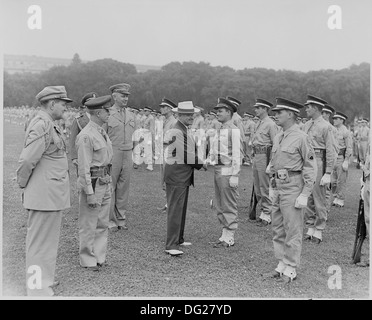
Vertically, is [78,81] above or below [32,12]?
below

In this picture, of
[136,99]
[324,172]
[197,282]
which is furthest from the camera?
[136,99]

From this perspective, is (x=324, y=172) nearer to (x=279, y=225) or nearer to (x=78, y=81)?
(x=279, y=225)

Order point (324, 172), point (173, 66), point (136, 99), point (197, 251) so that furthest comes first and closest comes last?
point (136, 99) < point (173, 66) < point (324, 172) < point (197, 251)

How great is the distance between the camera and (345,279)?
16.8 ft

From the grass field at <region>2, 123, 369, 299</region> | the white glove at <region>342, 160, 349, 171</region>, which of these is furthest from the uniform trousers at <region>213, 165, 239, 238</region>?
the white glove at <region>342, 160, 349, 171</region>

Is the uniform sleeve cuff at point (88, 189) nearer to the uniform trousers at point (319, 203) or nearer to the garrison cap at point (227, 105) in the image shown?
the garrison cap at point (227, 105)

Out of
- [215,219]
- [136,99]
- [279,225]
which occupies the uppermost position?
[136,99]

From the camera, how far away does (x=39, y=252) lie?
452cm

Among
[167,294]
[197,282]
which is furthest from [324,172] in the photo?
[167,294]

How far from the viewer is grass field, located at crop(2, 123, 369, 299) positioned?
15.4 feet

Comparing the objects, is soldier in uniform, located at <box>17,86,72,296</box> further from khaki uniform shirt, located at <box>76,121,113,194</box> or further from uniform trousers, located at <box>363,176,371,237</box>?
uniform trousers, located at <box>363,176,371,237</box>

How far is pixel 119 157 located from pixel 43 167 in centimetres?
259

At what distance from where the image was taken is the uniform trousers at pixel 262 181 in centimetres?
801
